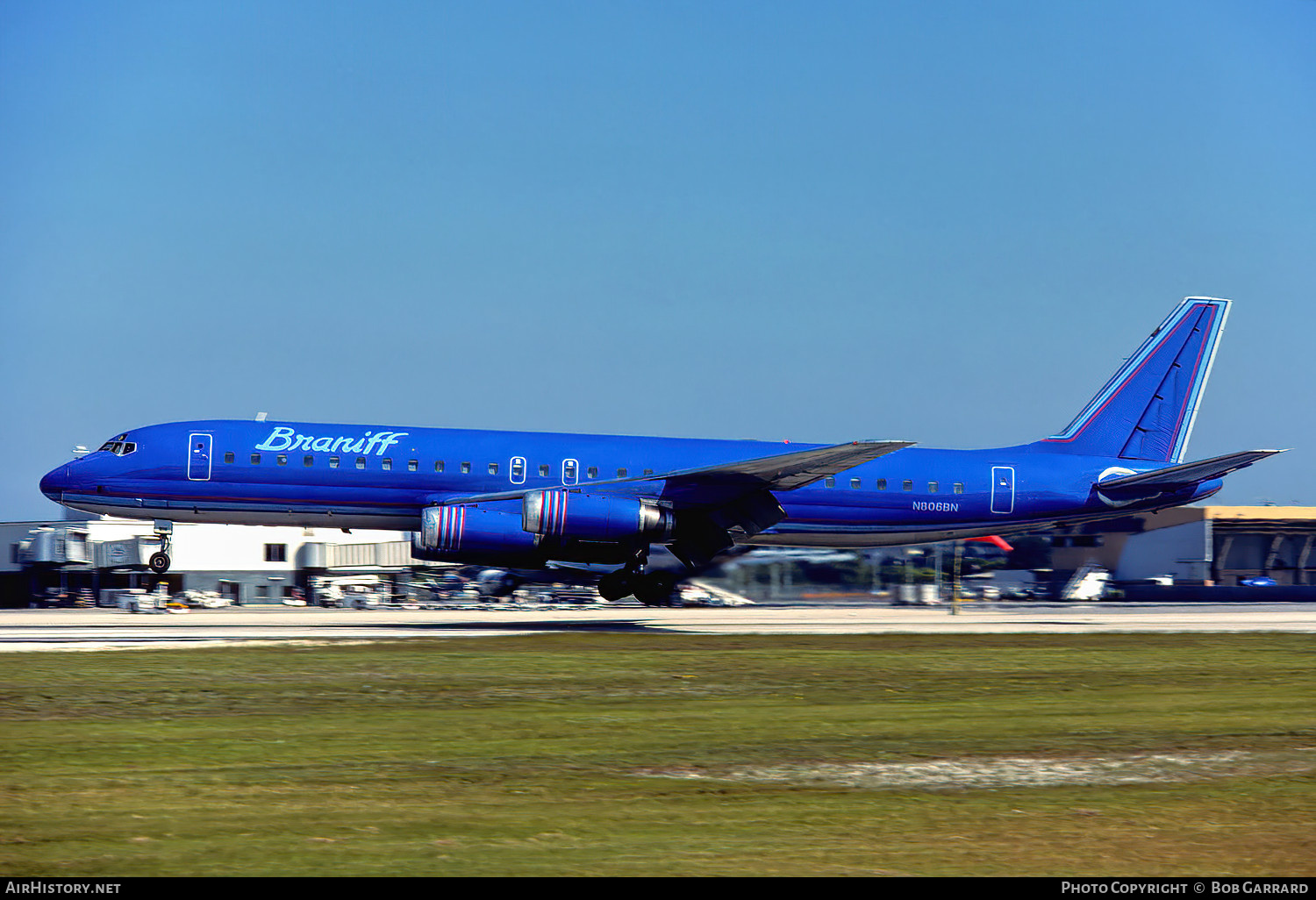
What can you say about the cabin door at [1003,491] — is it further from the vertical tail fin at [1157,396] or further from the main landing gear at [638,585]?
the main landing gear at [638,585]

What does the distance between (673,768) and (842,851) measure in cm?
337

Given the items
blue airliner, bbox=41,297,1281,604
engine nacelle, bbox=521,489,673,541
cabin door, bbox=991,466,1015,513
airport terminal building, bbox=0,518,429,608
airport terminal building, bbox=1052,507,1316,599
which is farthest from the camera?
A: airport terminal building, bbox=1052,507,1316,599

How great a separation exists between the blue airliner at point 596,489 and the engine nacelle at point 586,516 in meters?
0.04

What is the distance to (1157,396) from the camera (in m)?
36.6

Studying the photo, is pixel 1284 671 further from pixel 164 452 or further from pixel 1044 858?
pixel 164 452

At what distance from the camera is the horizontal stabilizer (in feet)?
105

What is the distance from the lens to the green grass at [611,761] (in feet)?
→ 27.9

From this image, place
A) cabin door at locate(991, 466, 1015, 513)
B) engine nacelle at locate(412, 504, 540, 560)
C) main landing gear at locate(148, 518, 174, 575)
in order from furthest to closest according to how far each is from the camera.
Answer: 1. cabin door at locate(991, 466, 1015, 513)
2. main landing gear at locate(148, 518, 174, 575)
3. engine nacelle at locate(412, 504, 540, 560)

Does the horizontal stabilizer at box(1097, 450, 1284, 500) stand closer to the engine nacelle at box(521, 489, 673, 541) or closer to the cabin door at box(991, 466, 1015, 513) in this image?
the cabin door at box(991, 466, 1015, 513)

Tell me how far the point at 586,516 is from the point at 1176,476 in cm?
1668

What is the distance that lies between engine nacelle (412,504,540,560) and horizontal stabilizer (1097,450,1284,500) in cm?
1721

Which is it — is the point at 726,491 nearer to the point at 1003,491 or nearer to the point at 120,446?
the point at 1003,491

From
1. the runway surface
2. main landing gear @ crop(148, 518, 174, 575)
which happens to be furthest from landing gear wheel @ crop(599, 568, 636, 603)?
main landing gear @ crop(148, 518, 174, 575)

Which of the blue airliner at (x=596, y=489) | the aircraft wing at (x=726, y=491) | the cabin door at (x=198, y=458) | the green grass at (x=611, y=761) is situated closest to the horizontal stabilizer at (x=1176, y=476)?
the blue airliner at (x=596, y=489)
